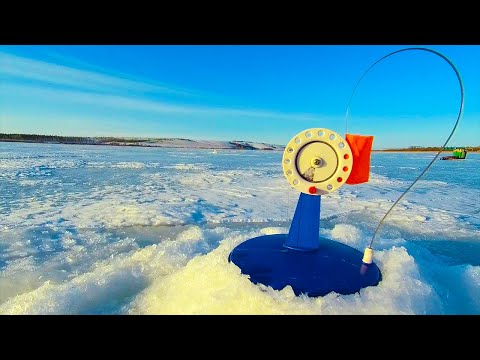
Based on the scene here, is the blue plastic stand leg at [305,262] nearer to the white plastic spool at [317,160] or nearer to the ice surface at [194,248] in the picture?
the ice surface at [194,248]

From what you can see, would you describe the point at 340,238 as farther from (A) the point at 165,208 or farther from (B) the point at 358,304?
(A) the point at 165,208

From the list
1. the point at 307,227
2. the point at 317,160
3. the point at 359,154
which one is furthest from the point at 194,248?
the point at 359,154

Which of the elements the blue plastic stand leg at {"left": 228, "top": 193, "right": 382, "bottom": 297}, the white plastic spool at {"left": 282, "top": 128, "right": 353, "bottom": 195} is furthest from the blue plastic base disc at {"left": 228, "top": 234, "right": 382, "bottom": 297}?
the white plastic spool at {"left": 282, "top": 128, "right": 353, "bottom": 195}

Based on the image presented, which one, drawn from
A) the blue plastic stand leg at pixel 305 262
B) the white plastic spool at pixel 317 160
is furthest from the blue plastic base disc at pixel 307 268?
the white plastic spool at pixel 317 160

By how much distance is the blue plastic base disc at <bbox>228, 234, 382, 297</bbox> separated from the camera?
139 centimetres

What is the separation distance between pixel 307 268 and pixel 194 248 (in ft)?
3.97

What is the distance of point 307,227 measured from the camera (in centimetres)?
173

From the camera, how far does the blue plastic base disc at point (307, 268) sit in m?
1.39

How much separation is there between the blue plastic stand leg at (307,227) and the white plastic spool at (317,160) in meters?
0.15

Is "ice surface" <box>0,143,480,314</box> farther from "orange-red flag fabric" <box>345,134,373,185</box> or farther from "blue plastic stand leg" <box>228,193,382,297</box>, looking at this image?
"orange-red flag fabric" <box>345,134,373,185</box>

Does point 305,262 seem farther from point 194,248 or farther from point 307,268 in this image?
point 194,248

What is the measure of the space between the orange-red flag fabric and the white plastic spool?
76 mm
